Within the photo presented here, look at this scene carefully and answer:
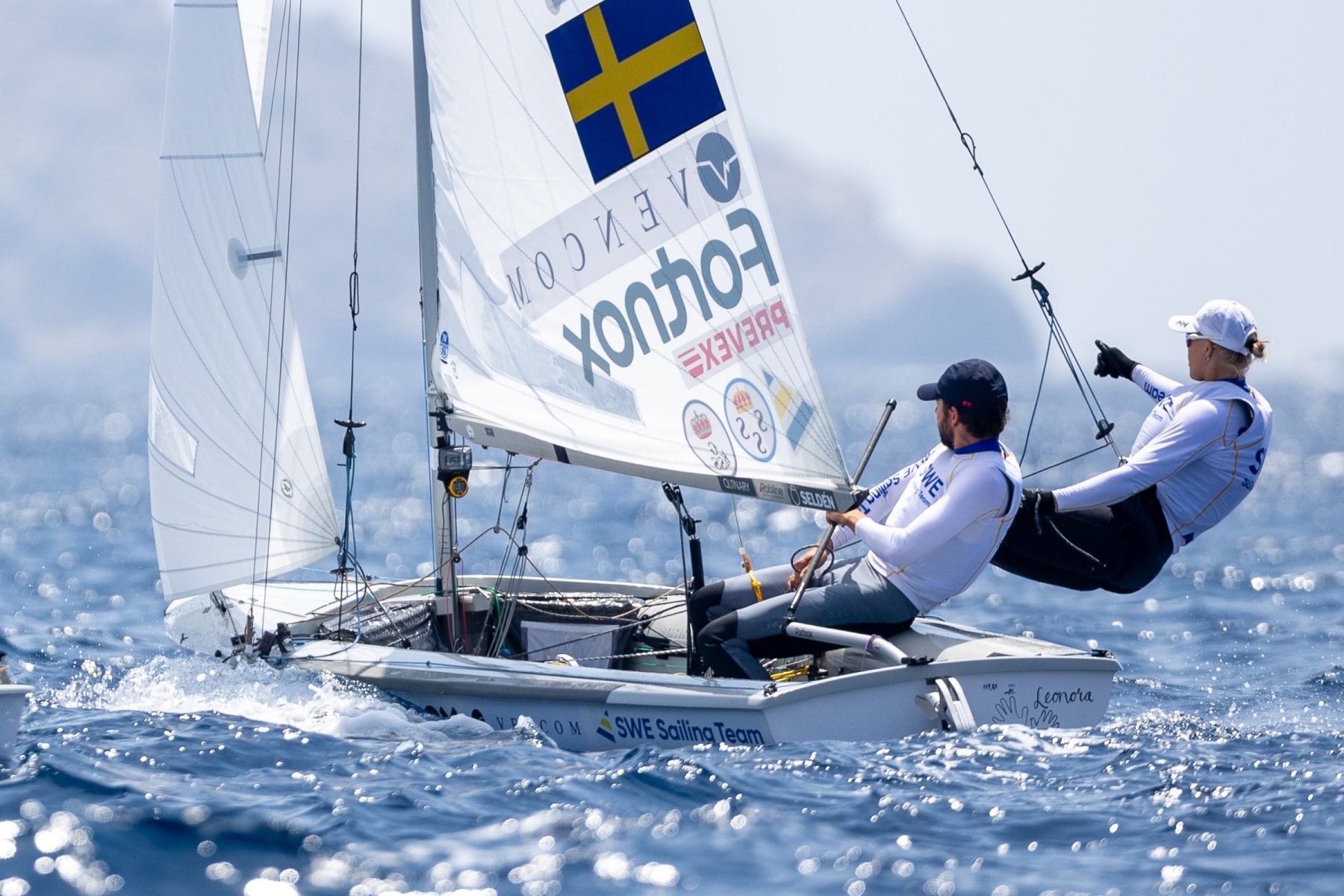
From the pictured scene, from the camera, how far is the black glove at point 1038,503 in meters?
5.10

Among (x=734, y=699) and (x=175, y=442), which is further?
(x=175, y=442)

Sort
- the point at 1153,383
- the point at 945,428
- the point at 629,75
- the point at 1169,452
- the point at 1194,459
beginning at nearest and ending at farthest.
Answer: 1. the point at 945,428
2. the point at 1169,452
3. the point at 1194,459
4. the point at 1153,383
5. the point at 629,75

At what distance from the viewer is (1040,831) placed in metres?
3.91

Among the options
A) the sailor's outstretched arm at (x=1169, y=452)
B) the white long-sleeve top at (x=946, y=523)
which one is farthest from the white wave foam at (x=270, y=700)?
the sailor's outstretched arm at (x=1169, y=452)

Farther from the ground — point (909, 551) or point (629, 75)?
point (629, 75)

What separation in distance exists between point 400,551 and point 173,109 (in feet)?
28.8

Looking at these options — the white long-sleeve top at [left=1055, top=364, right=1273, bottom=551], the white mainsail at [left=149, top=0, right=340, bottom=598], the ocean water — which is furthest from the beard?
the white mainsail at [left=149, top=0, right=340, bottom=598]

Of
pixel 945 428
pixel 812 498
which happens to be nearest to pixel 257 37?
pixel 812 498

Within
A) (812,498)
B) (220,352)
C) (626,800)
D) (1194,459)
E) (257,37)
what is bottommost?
(626,800)

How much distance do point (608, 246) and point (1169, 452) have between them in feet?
7.26

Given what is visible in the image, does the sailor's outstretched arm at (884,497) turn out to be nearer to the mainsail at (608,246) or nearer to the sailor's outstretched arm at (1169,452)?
the mainsail at (608,246)

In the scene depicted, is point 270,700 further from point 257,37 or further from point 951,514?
point 257,37

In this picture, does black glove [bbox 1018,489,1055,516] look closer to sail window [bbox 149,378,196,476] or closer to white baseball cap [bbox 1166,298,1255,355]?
white baseball cap [bbox 1166,298,1255,355]

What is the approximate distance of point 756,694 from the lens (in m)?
4.70
